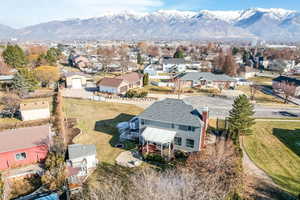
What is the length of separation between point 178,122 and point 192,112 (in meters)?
2.78

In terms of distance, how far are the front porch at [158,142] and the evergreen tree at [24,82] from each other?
122ft

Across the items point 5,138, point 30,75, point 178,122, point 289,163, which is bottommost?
point 289,163

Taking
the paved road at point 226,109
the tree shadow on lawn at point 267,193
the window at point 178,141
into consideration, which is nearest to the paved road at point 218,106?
the paved road at point 226,109

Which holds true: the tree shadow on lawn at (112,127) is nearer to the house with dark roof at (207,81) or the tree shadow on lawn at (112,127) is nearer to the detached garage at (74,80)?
the detached garage at (74,80)

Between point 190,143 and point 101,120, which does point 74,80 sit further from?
point 190,143

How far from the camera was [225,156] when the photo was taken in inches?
788

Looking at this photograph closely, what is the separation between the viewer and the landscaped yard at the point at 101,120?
27530mm

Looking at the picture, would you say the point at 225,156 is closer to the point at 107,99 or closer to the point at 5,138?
the point at 5,138

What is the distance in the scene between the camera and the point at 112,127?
34.2 metres

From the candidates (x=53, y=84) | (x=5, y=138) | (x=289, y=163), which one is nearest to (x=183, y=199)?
(x=289, y=163)

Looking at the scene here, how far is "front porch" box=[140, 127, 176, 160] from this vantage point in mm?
25044

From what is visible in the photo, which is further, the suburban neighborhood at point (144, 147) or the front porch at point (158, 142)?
the front porch at point (158, 142)

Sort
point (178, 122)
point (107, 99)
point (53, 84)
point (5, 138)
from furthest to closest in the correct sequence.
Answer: point (53, 84) → point (107, 99) → point (178, 122) → point (5, 138)

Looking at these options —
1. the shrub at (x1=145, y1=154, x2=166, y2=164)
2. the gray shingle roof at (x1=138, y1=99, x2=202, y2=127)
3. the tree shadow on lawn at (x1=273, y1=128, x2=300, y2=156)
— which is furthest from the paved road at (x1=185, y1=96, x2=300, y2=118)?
the shrub at (x1=145, y1=154, x2=166, y2=164)
